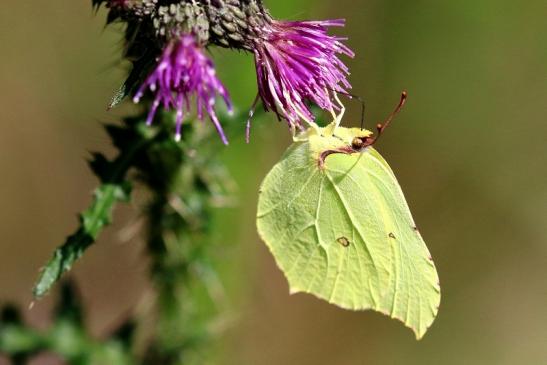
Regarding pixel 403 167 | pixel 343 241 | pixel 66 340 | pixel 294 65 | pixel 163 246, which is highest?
pixel 294 65

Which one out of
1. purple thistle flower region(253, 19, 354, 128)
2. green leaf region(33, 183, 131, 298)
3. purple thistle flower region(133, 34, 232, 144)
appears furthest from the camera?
purple thistle flower region(253, 19, 354, 128)

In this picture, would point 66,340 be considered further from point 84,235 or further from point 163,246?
point 84,235

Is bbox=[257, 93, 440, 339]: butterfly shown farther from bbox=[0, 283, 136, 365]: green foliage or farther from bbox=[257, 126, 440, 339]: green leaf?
bbox=[0, 283, 136, 365]: green foliage

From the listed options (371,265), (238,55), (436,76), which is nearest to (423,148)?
(436,76)

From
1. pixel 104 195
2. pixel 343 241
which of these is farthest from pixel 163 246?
pixel 343 241

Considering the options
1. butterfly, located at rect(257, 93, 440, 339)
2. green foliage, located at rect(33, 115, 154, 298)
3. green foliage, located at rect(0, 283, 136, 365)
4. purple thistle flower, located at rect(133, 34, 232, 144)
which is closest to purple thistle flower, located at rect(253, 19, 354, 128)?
butterfly, located at rect(257, 93, 440, 339)

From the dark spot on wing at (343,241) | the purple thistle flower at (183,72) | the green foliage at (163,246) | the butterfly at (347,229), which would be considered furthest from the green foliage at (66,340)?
the purple thistle flower at (183,72)
